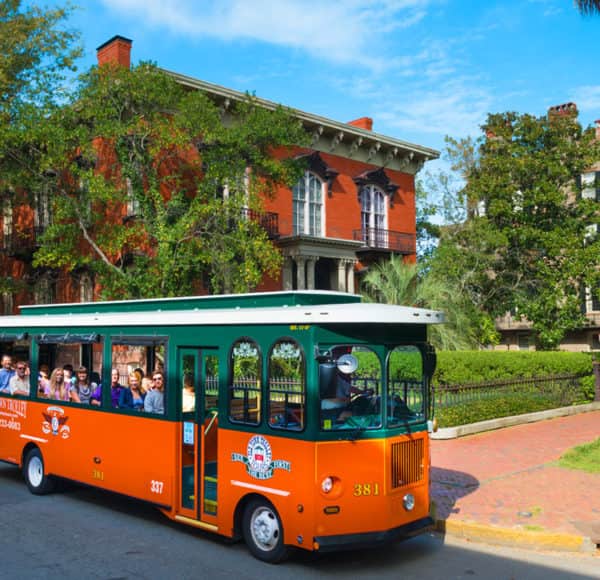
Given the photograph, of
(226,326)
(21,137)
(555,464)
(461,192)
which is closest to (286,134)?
(21,137)

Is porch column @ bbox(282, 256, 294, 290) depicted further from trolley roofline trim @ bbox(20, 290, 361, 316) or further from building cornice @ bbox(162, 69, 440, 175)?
trolley roofline trim @ bbox(20, 290, 361, 316)

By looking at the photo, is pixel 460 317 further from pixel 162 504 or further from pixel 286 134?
pixel 162 504

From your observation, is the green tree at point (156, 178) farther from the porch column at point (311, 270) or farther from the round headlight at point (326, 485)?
the round headlight at point (326, 485)

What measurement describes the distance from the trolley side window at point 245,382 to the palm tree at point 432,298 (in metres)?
16.9

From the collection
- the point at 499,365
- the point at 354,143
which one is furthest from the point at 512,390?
the point at 354,143

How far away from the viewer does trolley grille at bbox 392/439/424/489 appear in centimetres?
714

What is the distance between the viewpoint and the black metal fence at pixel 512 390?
629 inches

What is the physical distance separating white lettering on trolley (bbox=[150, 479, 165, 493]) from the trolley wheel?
1.36m

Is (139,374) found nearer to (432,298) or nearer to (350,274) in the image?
(432,298)

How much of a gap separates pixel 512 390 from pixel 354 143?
1728 centimetres

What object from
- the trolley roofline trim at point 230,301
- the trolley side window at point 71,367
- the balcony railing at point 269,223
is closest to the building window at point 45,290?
the balcony railing at point 269,223

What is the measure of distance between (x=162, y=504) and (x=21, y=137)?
49.8ft

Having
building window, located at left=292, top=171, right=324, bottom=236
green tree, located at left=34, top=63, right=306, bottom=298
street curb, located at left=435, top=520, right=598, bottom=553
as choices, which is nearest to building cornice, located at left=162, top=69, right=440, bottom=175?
building window, located at left=292, top=171, right=324, bottom=236

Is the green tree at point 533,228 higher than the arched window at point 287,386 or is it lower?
higher
